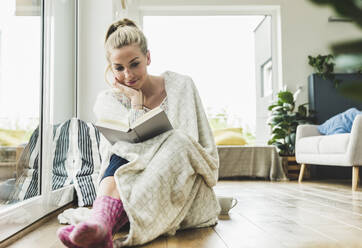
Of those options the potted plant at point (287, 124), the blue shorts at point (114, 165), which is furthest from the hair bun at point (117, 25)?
the potted plant at point (287, 124)

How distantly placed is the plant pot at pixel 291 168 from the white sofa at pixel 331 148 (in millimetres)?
249

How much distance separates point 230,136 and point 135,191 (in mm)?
3617

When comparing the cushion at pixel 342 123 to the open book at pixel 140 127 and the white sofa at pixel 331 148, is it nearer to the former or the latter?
the white sofa at pixel 331 148

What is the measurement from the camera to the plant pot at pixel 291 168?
14.2ft

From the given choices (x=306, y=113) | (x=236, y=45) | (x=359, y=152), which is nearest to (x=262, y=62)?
(x=236, y=45)

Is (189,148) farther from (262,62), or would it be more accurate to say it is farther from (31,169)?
Answer: (262,62)

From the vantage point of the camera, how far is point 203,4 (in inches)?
193

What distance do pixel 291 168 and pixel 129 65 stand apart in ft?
10.7

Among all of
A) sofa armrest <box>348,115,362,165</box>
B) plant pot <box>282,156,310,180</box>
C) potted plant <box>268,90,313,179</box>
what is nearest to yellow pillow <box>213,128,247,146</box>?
potted plant <box>268,90,313,179</box>

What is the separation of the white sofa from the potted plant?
29cm

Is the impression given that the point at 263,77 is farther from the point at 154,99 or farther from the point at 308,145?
the point at 154,99

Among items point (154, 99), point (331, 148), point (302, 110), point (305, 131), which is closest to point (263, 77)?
point (302, 110)

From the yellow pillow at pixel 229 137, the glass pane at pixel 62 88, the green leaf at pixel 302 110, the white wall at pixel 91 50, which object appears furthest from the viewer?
the yellow pillow at pixel 229 137

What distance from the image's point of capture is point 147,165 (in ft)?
4.27
